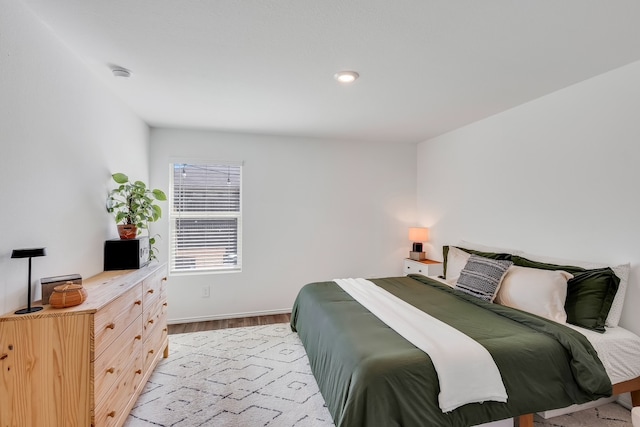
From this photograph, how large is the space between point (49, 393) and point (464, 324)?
2392 millimetres

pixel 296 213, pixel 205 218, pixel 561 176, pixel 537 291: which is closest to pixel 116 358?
pixel 205 218

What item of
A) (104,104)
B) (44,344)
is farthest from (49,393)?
(104,104)

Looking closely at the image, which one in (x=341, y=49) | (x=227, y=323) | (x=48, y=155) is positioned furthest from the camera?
(x=227, y=323)

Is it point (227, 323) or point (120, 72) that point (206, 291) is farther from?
point (120, 72)

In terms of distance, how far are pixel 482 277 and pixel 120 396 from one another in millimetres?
2810

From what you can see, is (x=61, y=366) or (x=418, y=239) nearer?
(x=61, y=366)

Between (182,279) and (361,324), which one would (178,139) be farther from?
(361,324)

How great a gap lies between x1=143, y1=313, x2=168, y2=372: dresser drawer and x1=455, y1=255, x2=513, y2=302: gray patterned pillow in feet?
8.88

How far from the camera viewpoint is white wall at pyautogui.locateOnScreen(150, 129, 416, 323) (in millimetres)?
3887

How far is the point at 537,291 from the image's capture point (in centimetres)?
234

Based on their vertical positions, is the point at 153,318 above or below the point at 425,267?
below

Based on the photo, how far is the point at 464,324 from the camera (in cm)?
215

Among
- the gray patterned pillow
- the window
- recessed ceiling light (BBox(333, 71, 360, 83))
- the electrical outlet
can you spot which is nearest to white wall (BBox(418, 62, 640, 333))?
the gray patterned pillow

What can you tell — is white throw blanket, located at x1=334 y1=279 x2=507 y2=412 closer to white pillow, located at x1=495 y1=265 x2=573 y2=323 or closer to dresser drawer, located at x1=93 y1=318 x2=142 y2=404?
white pillow, located at x1=495 y1=265 x2=573 y2=323
